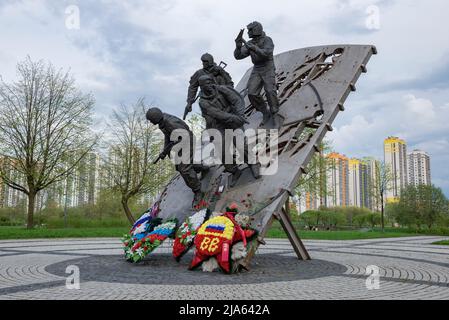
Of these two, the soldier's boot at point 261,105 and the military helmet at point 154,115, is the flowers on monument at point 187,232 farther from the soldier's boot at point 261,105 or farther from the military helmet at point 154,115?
the soldier's boot at point 261,105

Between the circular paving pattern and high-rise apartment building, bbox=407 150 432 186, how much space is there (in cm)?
5697

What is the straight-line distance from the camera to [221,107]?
9.93m

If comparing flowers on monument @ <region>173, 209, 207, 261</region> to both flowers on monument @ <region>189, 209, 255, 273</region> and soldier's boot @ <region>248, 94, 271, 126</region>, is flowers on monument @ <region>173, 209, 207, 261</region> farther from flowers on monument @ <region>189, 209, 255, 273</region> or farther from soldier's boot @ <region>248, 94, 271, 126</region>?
soldier's boot @ <region>248, 94, 271, 126</region>

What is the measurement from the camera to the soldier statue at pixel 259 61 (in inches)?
419

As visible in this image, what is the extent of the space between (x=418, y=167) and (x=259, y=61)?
193 ft

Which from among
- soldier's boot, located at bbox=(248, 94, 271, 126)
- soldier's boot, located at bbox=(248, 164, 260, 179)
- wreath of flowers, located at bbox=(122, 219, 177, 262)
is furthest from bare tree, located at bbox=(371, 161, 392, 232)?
wreath of flowers, located at bbox=(122, 219, 177, 262)

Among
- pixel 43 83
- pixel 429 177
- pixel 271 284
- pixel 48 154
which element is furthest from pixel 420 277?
pixel 429 177

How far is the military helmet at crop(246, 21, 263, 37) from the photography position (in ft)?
35.1

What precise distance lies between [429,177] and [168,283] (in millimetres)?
A: 63327

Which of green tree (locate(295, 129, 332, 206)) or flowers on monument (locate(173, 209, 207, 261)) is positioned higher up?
green tree (locate(295, 129, 332, 206))

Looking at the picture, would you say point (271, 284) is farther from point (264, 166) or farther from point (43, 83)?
point (43, 83)

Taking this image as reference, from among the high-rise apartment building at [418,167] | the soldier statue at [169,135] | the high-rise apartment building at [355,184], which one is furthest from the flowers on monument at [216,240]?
the high-rise apartment building at [355,184]

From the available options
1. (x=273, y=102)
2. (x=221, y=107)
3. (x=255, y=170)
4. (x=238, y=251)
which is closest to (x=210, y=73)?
(x=273, y=102)

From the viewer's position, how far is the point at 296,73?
1282cm
